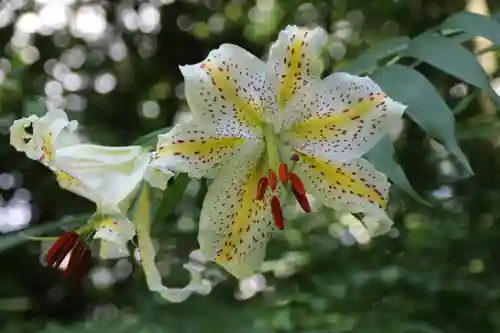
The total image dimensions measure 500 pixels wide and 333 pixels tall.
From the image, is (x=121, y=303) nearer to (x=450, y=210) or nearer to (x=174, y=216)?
(x=174, y=216)

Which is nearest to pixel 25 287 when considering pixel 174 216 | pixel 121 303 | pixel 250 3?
pixel 121 303

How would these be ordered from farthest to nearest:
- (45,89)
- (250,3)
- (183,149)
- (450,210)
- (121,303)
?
(250,3)
(45,89)
(121,303)
(450,210)
(183,149)

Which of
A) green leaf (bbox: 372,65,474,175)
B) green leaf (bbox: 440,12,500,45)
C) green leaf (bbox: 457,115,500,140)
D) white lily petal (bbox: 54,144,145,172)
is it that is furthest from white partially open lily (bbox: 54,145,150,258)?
green leaf (bbox: 457,115,500,140)

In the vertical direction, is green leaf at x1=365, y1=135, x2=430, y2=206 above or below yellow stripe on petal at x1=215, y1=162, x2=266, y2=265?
above

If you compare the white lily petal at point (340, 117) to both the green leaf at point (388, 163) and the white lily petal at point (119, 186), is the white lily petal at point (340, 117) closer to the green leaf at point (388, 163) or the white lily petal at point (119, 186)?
the green leaf at point (388, 163)

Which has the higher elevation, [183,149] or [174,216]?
[183,149]

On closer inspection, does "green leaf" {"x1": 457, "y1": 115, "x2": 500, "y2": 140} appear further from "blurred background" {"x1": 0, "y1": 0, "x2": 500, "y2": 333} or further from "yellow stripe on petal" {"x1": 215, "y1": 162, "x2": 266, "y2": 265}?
"yellow stripe on petal" {"x1": 215, "y1": 162, "x2": 266, "y2": 265}
